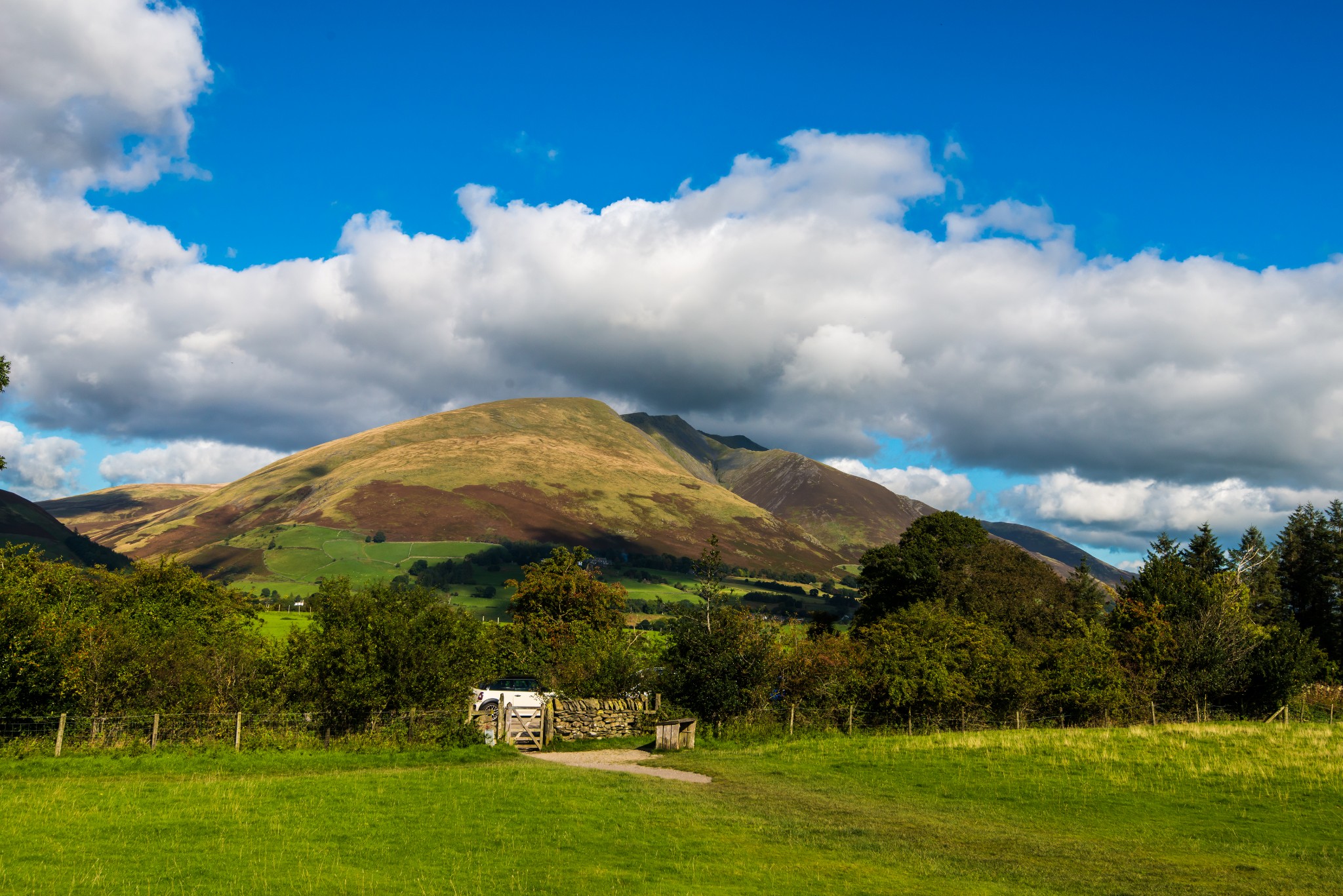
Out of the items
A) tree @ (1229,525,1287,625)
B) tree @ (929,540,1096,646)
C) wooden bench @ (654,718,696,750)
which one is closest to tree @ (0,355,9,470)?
wooden bench @ (654,718,696,750)

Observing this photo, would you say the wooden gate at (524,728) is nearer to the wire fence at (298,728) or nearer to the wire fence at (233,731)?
the wire fence at (298,728)

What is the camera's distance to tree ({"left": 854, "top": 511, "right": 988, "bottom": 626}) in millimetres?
64688

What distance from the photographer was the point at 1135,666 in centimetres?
5219

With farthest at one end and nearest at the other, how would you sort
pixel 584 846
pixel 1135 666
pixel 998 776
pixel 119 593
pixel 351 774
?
pixel 1135 666, pixel 119 593, pixel 998 776, pixel 351 774, pixel 584 846

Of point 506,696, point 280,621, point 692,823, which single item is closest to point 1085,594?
point 506,696

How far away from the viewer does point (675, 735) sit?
33.8m

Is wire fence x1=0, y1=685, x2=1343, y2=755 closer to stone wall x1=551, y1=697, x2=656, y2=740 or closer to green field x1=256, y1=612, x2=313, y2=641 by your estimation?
stone wall x1=551, y1=697, x2=656, y2=740

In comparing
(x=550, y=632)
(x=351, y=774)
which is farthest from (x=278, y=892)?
(x=550, y=632)

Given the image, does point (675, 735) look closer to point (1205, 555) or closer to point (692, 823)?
point (692, 823)

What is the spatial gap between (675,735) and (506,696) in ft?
26.0

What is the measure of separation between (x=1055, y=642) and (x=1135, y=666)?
9274mm

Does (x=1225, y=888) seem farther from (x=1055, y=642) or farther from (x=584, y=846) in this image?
(x=1055, y=642)

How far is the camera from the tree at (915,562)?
64.7 metres

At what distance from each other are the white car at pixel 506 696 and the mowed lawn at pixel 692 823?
5302 millimetres
